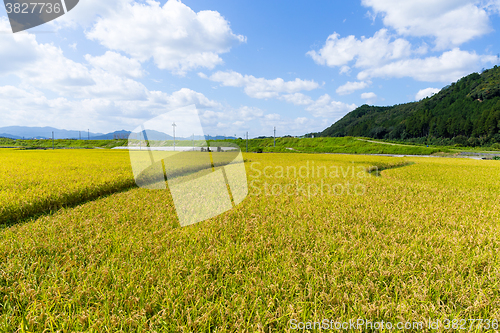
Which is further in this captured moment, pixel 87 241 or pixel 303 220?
pixel 303 220

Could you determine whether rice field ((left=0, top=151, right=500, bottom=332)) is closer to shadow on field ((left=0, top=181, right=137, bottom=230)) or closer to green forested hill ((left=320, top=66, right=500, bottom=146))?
shadow on field ((left=0, top=181, right=137, bottom=230))

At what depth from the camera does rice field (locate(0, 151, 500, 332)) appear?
1.73 m

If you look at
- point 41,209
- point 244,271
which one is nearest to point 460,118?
point 244,271

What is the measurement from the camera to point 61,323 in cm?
162

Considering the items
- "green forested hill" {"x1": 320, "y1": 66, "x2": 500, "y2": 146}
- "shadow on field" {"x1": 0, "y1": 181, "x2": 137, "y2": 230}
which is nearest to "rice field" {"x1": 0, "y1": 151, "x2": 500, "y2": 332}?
"shadow on field" {"x1": 0, "y1": 181, "x2": 137, "y2": 230}

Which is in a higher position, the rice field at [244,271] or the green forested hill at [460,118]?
the green forested hill at [460,118]

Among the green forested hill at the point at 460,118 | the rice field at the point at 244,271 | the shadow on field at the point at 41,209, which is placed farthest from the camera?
the green forested hill at the point at 460,118

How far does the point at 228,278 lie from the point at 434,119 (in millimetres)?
107060

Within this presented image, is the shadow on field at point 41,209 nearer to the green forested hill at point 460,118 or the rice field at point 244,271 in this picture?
the rice field at point 244,271

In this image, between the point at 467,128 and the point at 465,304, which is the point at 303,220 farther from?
the point at 467,128

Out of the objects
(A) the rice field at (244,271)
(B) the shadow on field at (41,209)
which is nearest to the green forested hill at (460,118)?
(A) the rice field at (244,271)

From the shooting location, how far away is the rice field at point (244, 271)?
68.1 inches

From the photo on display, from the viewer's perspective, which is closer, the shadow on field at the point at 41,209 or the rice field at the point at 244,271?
the rice field at the point at 244,271

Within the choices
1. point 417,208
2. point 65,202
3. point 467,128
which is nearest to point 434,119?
point 467,128
